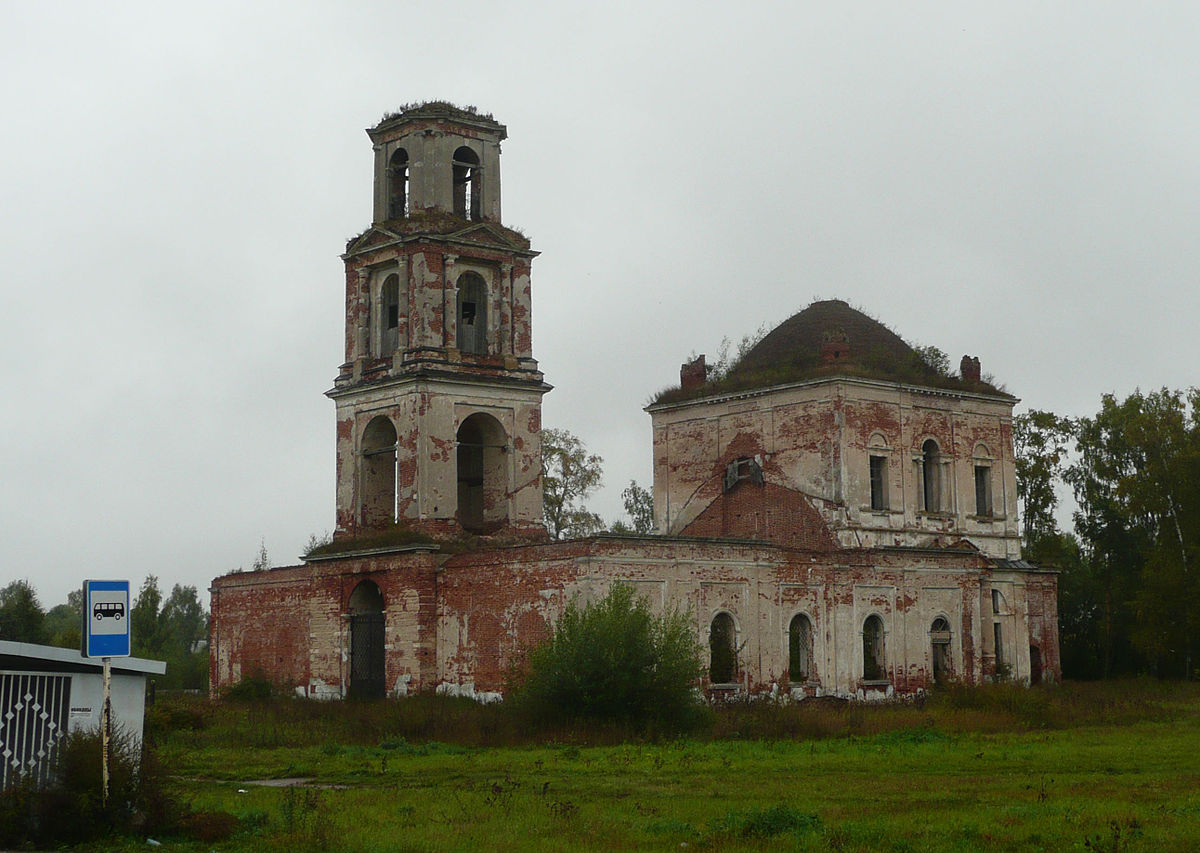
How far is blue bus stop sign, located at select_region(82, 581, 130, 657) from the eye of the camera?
13.8 meters

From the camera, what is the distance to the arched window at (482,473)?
39.4m

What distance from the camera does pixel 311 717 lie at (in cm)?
3259

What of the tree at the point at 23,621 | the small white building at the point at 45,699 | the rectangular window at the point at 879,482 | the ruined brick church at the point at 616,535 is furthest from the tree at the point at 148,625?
the small white building at the point at 45,699

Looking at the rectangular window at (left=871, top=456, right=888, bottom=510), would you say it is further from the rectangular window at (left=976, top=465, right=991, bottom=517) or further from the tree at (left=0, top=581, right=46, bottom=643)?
the tree at (left=0, top=581, right=46, bottom=643)

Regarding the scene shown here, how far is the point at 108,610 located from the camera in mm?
13906

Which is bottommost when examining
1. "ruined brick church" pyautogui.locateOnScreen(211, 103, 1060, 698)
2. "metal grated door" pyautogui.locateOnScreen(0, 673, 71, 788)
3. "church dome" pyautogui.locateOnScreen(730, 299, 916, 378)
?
"metal grated door" pyautogui.locateOnScreen(0, 673, 71, 788)

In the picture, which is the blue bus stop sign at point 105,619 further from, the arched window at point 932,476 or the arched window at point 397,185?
the arched window at point 932,476

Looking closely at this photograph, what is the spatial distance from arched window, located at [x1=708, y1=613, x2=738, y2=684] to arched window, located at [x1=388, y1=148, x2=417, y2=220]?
1385 centimetres

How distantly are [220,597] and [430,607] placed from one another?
32.9ft

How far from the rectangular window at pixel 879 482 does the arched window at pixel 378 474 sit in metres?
13.1

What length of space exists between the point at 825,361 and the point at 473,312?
9.62 meters

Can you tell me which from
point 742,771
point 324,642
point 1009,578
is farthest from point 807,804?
point 1009,578

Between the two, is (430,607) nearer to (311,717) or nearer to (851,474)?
(311,717)

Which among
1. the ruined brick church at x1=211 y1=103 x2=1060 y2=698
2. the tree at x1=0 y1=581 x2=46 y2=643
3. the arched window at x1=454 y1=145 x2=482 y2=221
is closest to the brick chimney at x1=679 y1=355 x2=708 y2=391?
the ruined brick church at x1=211 y1=103 x2=1060 y2=698
